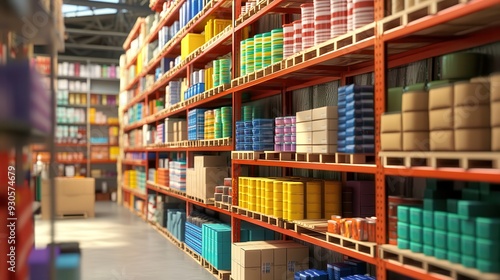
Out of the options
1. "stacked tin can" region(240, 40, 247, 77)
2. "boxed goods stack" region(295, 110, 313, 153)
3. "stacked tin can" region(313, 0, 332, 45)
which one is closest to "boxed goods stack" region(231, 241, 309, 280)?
"boxed goods stack" region(295, 110, 313, 153)

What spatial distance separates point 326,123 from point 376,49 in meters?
0.93

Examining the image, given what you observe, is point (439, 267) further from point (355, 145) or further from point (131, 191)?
point (131, 191)

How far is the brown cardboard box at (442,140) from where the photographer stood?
10.9 feet

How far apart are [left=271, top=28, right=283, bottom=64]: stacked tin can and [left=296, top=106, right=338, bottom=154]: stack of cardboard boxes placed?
93cm

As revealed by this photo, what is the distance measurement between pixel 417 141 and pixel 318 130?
1417mm

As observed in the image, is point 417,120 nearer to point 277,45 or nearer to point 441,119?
point 441,119

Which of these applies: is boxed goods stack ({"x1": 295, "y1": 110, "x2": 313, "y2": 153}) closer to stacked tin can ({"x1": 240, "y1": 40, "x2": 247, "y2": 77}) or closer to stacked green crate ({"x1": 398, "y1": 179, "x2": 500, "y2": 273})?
stacked green crate ({"x1": 398, "y1": 179, "x2": 500, "y2": 273})

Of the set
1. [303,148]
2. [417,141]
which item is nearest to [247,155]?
[303,148]

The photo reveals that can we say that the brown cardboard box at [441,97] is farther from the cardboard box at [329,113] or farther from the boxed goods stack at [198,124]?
the boxed goods stack at [198,124]

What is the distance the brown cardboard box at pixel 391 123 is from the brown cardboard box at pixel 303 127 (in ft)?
4.10

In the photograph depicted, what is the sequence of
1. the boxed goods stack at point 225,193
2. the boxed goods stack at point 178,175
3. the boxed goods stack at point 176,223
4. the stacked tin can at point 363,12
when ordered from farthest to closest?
the boxed goods stack at point 178,175
the boxed goods stack at point 176,223
the boxed goods stack at point 225,193
the stacked tin can at point 363,12

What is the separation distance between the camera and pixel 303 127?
5266mm

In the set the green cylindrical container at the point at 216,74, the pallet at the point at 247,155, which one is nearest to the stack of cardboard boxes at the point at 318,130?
the pallet at the point at 247,155

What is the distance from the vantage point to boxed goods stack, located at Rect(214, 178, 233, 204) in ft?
25.2
